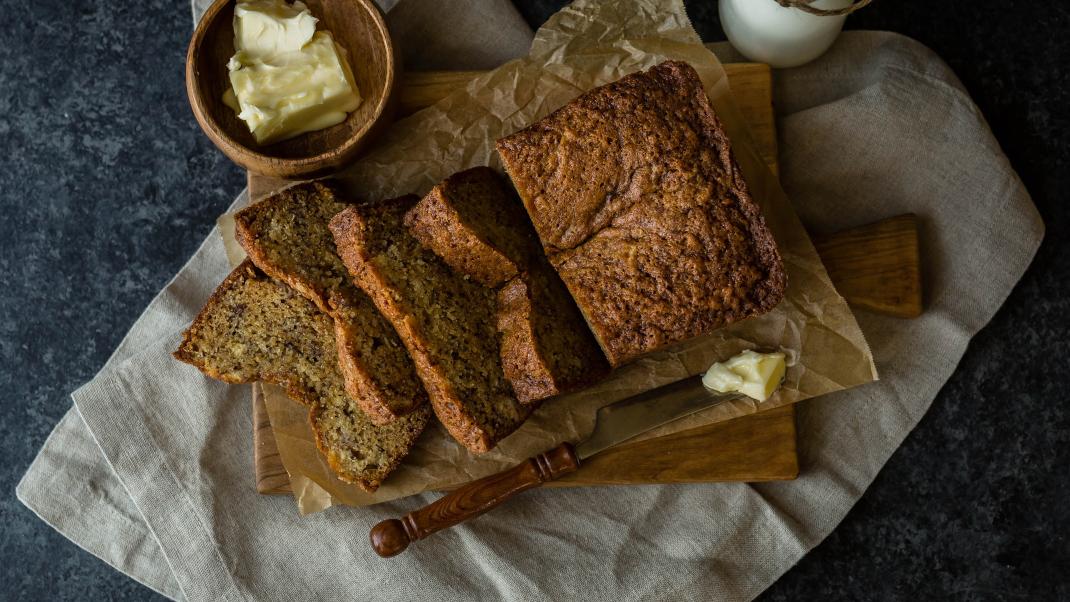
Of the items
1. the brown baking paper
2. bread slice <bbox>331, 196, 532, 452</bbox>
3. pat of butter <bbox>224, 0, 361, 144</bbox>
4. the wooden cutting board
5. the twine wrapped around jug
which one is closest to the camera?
the twine wrapped around jug

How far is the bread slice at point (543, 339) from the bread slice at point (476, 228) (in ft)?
0.32

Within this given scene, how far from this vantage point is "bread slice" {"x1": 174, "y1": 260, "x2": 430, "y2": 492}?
3816mm

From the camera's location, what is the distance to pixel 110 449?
13.5 ft

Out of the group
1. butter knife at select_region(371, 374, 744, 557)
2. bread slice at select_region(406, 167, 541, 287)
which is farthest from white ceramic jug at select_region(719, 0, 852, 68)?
butter knife at select_region(371, 374, 744, 557)

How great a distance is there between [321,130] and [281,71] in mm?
315

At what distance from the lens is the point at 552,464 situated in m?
3.85

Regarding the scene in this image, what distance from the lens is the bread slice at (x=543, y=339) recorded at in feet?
11.8

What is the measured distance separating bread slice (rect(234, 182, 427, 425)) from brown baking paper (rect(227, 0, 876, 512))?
297 millimetres

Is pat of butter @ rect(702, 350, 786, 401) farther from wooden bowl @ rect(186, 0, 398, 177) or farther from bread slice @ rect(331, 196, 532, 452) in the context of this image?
wooden bowl @ rect(186, 0, 398, 177)

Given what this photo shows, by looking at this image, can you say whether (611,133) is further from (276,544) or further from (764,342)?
(276,544)

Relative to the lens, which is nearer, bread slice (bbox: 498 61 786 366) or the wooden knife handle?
bread slice (bbox: 498 61 786 366)

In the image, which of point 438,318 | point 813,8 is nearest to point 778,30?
point 813,8

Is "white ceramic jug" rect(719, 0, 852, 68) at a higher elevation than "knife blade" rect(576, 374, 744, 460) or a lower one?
higher

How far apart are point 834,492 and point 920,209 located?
1447 mm
